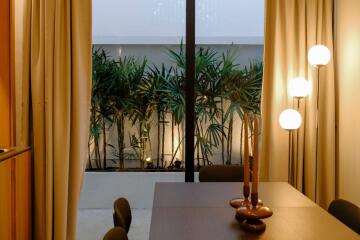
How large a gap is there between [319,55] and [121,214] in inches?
82.7

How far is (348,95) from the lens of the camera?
311cm

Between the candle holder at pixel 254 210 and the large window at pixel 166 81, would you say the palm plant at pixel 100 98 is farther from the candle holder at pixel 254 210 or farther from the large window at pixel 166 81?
the candle holder at pixel 254 210

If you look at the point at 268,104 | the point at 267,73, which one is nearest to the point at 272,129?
the point at 268,104

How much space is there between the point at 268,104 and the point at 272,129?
0.23m

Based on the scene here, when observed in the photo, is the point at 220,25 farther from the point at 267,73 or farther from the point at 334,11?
the point at 334,11

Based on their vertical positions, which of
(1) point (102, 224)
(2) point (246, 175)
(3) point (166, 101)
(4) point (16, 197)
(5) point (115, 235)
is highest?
(3) point (166, 101)

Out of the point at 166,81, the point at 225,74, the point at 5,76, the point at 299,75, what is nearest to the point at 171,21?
the point at 166,81

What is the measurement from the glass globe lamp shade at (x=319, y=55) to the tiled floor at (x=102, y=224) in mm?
2098

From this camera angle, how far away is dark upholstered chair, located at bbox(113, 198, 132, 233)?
1790 millimetres

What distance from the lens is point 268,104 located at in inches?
129

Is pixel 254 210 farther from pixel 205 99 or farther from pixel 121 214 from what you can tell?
pixel 205 99

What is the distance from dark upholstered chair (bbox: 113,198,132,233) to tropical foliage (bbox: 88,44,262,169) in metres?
1.54

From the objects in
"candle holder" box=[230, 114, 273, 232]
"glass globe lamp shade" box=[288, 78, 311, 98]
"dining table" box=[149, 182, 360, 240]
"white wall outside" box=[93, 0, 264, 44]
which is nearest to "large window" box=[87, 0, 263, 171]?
"white wall outside" box=[93, 0, 264, 44]

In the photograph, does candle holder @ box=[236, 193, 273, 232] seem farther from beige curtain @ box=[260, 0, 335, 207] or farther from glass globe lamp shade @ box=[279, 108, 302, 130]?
beige curtain @ box=[260, 0, 335, 207]
